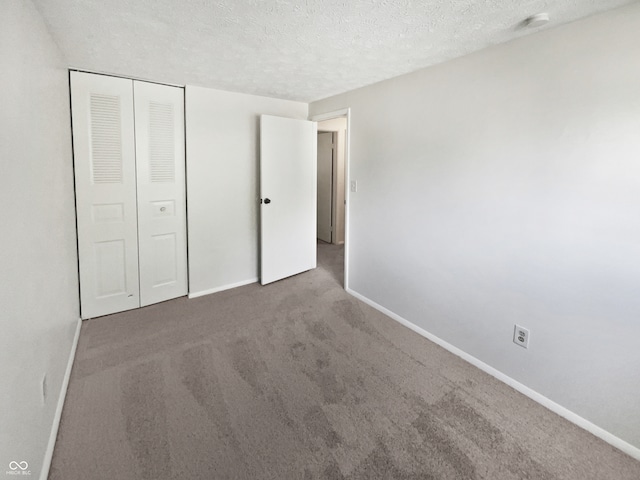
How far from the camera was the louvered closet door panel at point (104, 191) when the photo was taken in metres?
2.58

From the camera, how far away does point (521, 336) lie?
6.53 ft

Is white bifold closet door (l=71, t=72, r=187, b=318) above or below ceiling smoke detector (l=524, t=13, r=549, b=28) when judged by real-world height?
below

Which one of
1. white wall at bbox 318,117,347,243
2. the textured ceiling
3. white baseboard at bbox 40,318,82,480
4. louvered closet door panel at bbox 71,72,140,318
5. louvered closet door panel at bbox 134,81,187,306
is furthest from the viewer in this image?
white wall at bbox 318,117,347,243

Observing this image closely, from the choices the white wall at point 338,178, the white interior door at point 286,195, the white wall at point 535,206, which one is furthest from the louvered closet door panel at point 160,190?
the white wall at point 338,178

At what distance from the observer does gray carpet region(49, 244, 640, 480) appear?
147cm

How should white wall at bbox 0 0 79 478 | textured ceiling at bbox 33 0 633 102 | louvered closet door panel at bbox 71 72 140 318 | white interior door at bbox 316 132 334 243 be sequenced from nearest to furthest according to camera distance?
white wall at bbox 0 0 79 478
textured ceiling at bbox 33 0 633 102
louvered closet door panel at bbox 71 72 140 318
white interior door at bbox 316 132 334 243

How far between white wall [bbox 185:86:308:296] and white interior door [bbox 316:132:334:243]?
179 centimetres

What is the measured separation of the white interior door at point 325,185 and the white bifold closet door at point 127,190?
111 inches

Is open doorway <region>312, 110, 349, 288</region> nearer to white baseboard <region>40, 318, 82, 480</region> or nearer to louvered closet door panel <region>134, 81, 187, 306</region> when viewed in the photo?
louvered closet door panel <region>134, 81, 187, 306</region>

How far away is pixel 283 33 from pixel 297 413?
2095 millimetres

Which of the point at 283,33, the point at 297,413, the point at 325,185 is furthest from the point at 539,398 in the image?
the point at 325,185

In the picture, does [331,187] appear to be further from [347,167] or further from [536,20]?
[536,20]

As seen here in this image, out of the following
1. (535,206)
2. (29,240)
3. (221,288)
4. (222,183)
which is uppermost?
(222,183)

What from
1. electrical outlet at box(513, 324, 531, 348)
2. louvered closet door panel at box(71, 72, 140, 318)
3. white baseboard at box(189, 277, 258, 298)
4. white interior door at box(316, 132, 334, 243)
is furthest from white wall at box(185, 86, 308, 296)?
electrical outlet at box(513, 324, 531, 348)
